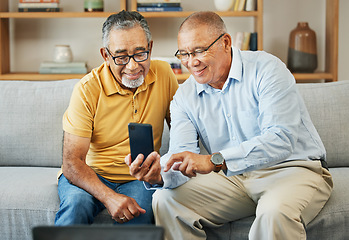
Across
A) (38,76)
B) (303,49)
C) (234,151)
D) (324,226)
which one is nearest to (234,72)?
(234,151)

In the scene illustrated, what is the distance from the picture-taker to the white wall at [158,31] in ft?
11.7

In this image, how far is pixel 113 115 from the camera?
1.98 meters

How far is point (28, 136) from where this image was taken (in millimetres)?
2336

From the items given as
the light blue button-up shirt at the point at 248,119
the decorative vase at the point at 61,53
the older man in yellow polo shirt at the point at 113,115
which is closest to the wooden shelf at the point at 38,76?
the decorative vase at the point at 61,53

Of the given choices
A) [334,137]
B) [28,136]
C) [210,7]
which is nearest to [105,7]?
[210,7]

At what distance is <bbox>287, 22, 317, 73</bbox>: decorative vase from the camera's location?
3383 mm

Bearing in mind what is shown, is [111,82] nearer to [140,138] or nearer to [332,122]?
[140,138]

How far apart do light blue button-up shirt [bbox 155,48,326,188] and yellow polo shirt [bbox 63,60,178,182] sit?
0.11m

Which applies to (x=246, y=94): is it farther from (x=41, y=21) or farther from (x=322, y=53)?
(x=41, y=21)

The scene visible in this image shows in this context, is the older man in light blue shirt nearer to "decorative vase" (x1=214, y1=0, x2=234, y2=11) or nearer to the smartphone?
the smartphone

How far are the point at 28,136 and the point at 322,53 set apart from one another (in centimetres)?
224

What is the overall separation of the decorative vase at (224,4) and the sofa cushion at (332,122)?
4.06ft

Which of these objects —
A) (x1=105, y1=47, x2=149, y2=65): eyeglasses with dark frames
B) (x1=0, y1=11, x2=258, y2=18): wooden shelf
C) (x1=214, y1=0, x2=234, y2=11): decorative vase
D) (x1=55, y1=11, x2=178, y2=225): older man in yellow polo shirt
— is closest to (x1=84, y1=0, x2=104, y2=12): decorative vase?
(x1=0, y1=11, x2=258, y2=18): wooden shelf

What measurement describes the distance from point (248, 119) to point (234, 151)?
0.21 meters
